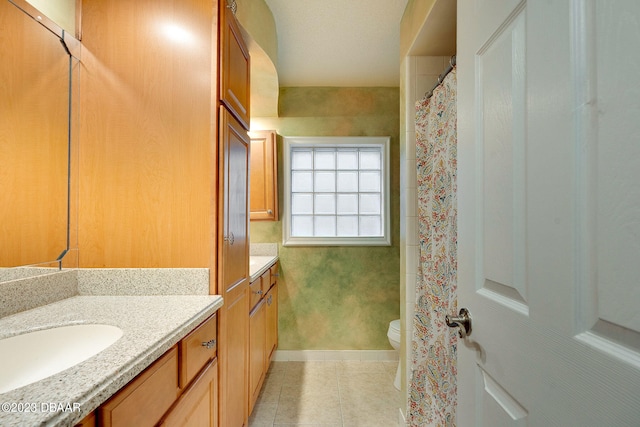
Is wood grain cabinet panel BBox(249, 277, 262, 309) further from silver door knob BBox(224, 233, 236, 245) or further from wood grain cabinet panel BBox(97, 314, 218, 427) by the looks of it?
wood grain cabinet panel BBox(97, 314, 218, 427)

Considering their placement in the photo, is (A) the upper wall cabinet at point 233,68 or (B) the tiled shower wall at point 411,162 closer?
(A) the upper wall cabinet at point 233,68

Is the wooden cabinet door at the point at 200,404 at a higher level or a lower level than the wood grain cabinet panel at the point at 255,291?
lower

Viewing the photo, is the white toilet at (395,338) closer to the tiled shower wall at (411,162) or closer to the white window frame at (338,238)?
the tiled shower wall at (411,162)

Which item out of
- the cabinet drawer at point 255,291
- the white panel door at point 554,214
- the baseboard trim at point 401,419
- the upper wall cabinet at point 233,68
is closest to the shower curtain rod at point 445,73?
the white panel door at point 554,214

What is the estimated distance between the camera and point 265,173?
2598 millimetres

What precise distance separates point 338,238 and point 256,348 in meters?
1.25

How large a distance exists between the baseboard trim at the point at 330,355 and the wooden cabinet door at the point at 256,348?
22.1 inches

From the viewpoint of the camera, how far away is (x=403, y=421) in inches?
66.9

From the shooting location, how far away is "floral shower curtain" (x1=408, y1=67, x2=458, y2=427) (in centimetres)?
121

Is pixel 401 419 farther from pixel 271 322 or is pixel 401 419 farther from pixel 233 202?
pixel 233 202

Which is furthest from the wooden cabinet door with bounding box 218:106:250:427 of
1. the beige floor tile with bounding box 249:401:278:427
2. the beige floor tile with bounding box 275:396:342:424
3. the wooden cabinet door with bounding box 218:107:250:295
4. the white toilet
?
the white toilet

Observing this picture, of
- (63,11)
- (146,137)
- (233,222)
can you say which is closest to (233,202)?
(233,222)

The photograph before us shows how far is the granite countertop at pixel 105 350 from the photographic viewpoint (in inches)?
18.3

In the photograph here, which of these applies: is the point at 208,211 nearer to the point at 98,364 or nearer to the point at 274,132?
the point at 98,364
